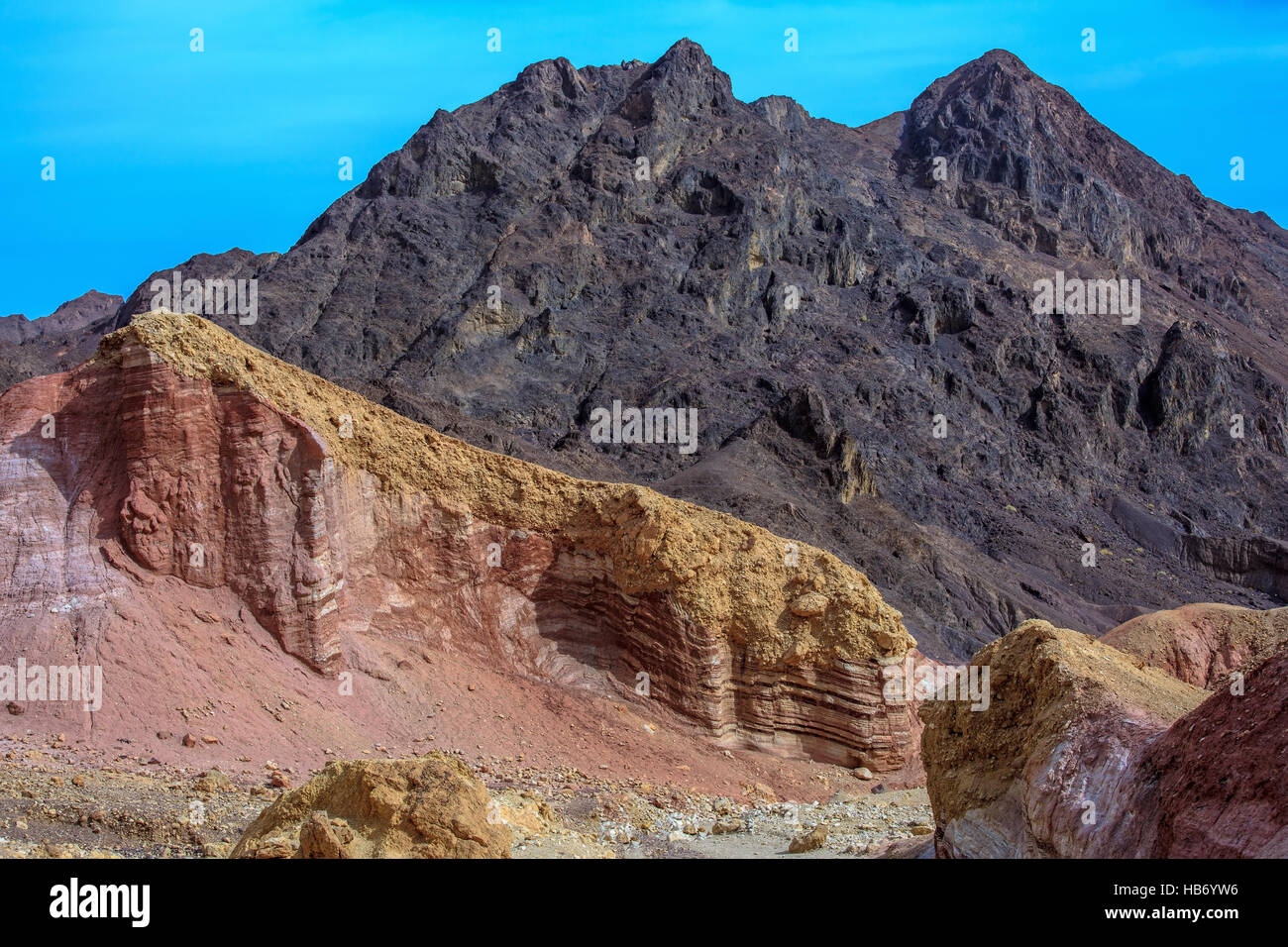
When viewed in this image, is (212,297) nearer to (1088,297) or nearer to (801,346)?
(801,346)

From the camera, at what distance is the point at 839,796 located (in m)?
19.9

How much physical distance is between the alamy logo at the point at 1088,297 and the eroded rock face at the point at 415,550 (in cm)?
6678

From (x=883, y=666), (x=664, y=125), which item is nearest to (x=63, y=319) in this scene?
(x=664, y=125)

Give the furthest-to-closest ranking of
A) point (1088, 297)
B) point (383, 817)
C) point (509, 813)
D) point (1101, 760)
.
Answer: point (1088, 297)
point (509, 813)
point (383, 817)
point (1101, 760)

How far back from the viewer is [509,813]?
37.8ft

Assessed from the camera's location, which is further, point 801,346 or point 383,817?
point 801,346

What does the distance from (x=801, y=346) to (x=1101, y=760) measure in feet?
209

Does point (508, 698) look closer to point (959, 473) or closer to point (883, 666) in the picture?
point (883, 666)

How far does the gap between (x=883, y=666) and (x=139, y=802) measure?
1321 cm

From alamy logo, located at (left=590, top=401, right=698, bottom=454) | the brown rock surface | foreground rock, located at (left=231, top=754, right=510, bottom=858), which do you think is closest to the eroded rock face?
foreground rock, located at (left=231, top=754, right=510, bottom=858)

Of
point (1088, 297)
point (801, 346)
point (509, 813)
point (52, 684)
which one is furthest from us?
point (1088, 297)

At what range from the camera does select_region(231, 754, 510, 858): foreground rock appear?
31.0ft

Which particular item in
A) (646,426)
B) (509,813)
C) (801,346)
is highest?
(801,346)

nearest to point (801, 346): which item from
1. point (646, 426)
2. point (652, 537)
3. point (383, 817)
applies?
point (646, 426)
